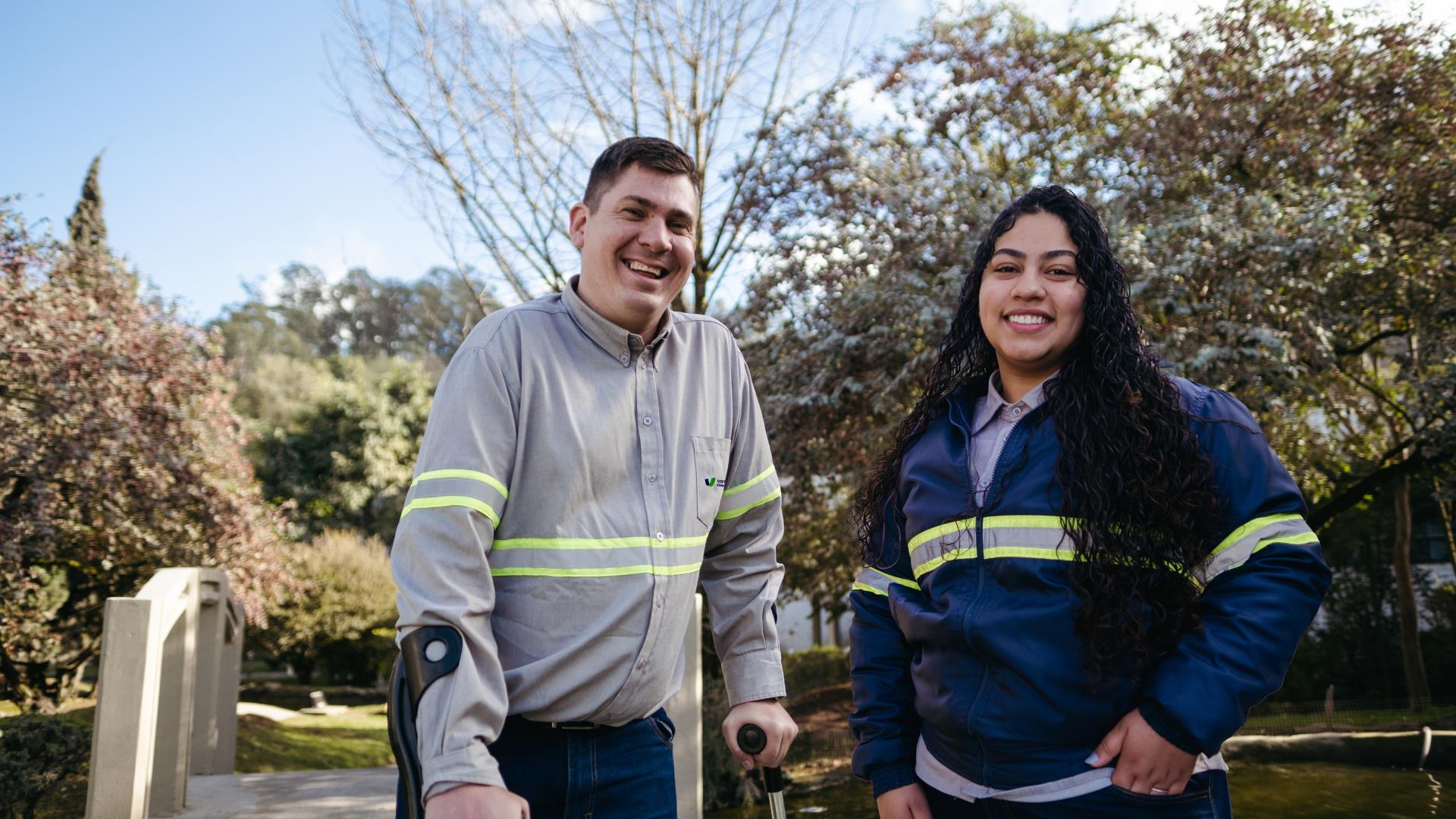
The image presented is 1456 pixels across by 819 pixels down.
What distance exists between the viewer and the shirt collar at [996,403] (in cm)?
226

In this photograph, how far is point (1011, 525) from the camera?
6.76ft

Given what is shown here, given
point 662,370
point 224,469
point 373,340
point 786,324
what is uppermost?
point 373,340

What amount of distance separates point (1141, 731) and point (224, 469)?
1027 centimetres

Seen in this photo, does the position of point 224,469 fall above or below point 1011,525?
above

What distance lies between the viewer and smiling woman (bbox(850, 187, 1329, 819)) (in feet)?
6.21

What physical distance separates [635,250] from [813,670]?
47.2ft

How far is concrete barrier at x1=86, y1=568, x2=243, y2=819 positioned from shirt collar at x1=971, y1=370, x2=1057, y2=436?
177 inches

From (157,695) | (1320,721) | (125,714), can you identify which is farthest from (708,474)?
(1320,721)

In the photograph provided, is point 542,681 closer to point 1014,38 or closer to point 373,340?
point 1014,38

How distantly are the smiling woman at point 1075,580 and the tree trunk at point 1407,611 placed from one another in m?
11.8

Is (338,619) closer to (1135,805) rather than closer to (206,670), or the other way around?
(206,670)

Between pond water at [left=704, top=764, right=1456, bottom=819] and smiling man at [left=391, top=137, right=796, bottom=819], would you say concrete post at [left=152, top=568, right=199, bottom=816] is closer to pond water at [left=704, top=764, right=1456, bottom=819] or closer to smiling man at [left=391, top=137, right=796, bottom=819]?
pond water at [left=704, top=764, right=1456, bottom=819]

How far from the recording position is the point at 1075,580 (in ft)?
6.47

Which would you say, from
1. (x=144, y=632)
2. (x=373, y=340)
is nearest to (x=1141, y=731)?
(x=144, y=632)
